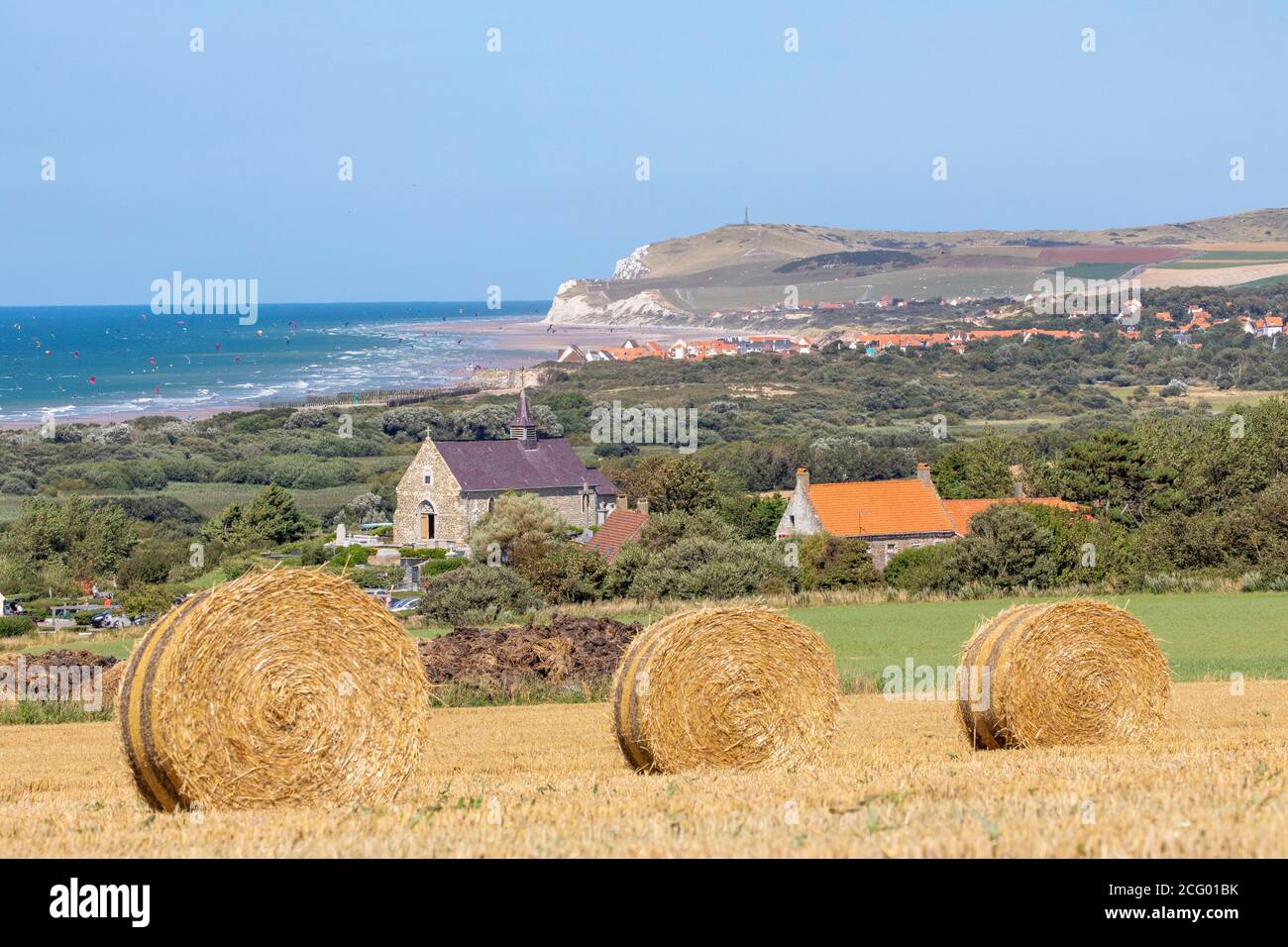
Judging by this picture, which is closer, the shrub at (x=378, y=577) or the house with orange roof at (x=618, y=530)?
the shrub at (x=378, y=577)

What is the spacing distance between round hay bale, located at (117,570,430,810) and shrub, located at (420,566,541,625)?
79.1ft

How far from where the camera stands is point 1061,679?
15.8 m

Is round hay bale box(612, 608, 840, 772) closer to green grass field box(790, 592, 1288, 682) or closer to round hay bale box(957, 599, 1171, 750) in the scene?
round hay bale box(957, 599, 1171, 750)

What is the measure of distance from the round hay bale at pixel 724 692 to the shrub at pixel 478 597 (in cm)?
2212

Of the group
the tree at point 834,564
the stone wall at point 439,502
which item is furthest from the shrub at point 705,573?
the stone wall at point 439,502

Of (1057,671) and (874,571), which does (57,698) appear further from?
(874,571)

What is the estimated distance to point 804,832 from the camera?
846 centimetres

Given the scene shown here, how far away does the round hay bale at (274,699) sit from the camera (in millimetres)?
11203

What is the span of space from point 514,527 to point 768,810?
43834mm

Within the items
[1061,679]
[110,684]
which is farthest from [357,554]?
[1061,679]

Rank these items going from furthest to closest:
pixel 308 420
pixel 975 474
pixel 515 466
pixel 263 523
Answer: pixel 308 420 → pixel 975 474 → pixel 515 466 → pixel 263 523

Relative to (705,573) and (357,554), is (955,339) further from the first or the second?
(705,573)

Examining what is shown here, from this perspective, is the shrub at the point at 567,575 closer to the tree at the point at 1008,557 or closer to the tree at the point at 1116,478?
the tree at the point at 1008,557
